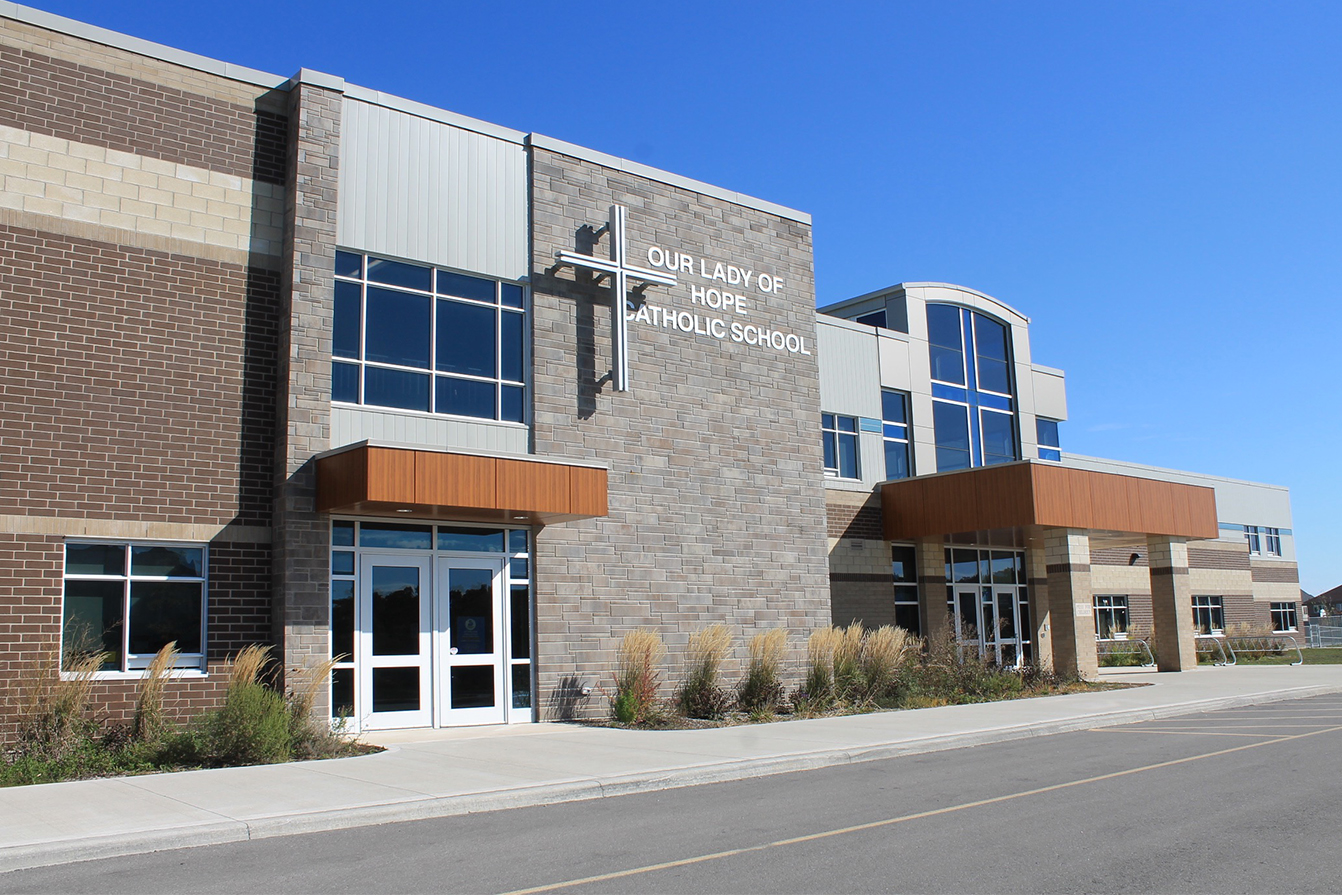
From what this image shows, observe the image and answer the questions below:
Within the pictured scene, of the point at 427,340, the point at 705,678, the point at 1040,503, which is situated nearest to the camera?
the point at 427,340

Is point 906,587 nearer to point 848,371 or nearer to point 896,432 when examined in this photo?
A: point 896,432

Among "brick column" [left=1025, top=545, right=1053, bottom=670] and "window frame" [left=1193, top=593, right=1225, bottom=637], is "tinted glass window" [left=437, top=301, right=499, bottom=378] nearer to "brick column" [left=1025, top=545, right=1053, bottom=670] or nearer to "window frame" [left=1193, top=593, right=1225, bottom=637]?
"brick column" [left=1025, top=545, right=1053, bottom=670]

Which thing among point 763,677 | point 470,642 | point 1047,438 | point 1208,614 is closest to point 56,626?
point 470,642

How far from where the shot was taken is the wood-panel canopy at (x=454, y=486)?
49.2ft

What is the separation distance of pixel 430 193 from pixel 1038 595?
785 inches

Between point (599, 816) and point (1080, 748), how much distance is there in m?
7.42

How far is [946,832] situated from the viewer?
836 centimetres

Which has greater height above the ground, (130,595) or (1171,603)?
(130,595)

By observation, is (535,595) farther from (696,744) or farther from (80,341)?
(80,341)

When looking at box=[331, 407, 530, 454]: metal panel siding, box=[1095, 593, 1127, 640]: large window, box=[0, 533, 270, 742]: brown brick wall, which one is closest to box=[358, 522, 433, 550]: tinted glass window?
box=[331, 407, 530, 454]: metal panel siding

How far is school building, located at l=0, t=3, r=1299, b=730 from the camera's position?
14.6 meters

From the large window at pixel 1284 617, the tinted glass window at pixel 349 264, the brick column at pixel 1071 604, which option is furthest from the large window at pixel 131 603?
the large window at pixel 1284 617

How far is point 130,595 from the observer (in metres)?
14.6

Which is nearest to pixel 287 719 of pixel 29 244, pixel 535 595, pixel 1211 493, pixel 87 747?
pixel 87 747
